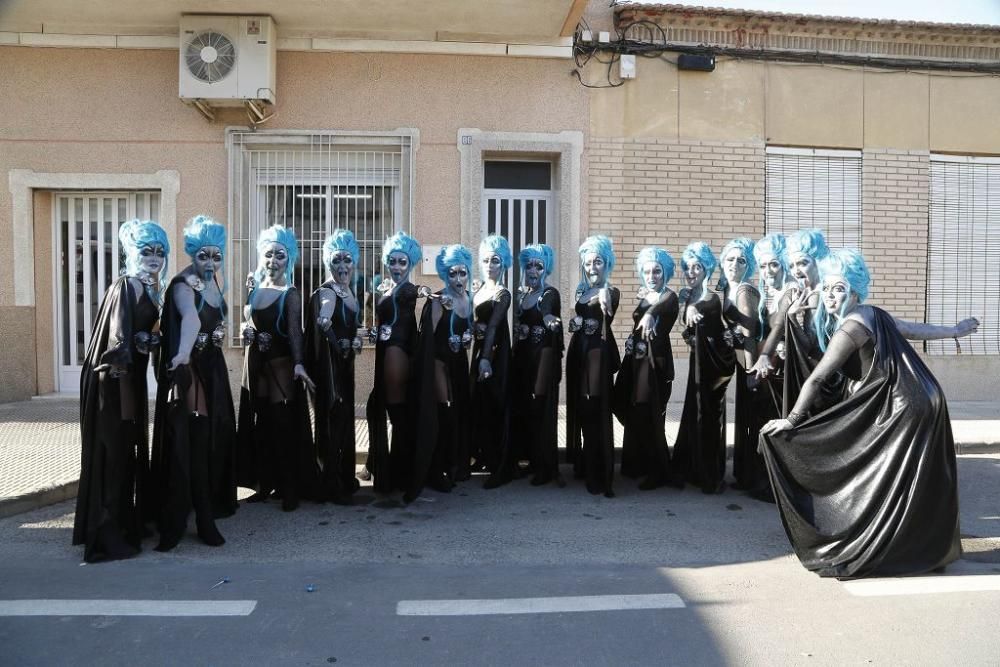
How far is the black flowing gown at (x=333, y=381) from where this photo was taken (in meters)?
5.46

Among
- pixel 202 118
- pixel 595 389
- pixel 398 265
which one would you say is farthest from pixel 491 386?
pixel 202 118

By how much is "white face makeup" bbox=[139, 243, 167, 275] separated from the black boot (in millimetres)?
900

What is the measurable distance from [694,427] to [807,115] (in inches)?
219

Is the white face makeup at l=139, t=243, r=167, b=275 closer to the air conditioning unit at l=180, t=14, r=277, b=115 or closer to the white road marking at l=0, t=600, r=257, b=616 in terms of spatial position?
the white road marking at l=0, t=600, r=257, b=616

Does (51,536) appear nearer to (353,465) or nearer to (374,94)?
(353,465)

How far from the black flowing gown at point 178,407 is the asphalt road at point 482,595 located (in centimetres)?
31

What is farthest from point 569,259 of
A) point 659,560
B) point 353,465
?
point 659,560

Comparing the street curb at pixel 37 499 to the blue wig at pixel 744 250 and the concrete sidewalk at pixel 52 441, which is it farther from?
the blue wig at pixel 744 250

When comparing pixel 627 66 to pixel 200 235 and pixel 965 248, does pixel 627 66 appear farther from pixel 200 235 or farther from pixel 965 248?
pixel 200 235

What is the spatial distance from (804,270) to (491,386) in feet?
8.12

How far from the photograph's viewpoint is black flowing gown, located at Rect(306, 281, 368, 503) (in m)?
5.46

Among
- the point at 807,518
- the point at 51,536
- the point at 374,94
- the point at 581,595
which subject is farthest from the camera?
the point at 374,94

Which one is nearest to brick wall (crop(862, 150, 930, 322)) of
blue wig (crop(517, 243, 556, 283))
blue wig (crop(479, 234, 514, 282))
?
blue wig (crop(517, 243, 556, 283))

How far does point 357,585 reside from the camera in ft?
13.2
